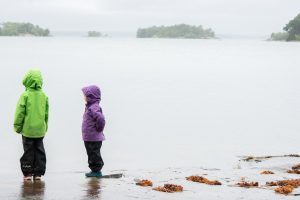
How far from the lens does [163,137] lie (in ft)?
104

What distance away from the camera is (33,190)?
1218 centimetres

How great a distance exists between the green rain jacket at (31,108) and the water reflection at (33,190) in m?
0.85

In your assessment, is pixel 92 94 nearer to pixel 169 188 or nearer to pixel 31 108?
pixel 31 108

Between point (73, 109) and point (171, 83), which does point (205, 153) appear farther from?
point (171, 83)

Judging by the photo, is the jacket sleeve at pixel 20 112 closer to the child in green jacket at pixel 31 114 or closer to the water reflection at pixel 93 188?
the child in green jacket at pixel 31 114

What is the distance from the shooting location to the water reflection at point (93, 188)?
11.9 m

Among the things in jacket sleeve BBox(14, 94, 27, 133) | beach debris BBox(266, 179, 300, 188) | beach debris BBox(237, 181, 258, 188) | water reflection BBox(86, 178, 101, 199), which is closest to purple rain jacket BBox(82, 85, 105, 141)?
water reflection BBox(86, 178, 101, 199)

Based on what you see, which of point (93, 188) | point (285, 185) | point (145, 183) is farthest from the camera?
point (285, 185)

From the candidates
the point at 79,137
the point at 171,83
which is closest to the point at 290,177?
the point at 79,137

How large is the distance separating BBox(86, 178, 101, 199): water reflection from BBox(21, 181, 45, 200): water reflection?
0.77 meters

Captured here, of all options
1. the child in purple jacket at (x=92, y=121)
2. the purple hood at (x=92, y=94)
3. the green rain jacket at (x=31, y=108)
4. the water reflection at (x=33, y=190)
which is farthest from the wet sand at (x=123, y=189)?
the purple hood at (x=92, y=94)

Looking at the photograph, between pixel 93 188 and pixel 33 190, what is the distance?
3.70 feet

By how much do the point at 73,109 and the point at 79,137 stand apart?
1176 centimetres

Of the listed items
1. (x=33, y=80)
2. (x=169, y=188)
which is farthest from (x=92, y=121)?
(x=169, y=188)
